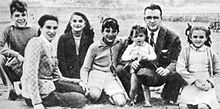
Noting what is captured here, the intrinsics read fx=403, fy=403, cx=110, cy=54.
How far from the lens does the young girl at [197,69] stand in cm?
497

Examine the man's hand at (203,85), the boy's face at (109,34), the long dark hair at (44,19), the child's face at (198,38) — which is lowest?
the man's hand at (203,85)

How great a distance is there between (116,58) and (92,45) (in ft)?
1.14

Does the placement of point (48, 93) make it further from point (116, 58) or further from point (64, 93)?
point (116, 58)

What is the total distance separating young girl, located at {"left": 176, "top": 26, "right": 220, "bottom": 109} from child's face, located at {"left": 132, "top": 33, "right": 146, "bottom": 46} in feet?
1.69

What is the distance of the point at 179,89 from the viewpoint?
5.08m

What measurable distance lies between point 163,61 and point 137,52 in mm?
347

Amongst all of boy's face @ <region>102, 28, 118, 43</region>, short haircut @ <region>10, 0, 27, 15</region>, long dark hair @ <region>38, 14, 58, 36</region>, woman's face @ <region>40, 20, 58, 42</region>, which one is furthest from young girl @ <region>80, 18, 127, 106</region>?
short haircut @ <region>10, 0, 27, 15</region>

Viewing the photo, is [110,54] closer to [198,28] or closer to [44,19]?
[44,19]

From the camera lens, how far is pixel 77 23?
5152 mm

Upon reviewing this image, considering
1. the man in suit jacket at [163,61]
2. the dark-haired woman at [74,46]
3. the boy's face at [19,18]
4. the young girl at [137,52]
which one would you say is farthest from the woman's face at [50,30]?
the man in suit jacket at [163,61]

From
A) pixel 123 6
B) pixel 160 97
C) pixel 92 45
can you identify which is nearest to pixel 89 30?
pixel 92 45

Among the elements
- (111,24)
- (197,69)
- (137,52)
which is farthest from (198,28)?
(111,24)

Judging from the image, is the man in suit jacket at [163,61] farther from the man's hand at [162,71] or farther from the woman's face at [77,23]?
the woman's face at [77,23]

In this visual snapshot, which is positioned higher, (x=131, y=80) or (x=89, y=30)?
(x=89, y=30)
